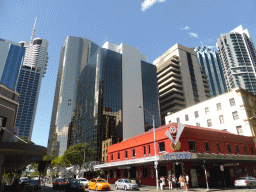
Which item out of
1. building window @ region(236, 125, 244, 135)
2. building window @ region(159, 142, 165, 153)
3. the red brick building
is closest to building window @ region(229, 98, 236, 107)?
building window @ region(236, 125, 244, 135)

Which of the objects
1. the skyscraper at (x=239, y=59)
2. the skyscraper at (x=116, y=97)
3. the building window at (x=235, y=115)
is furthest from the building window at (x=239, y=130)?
the skyscraper at (x=239, y=59)

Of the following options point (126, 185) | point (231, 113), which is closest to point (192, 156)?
point (126, 185)

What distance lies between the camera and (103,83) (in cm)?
9206

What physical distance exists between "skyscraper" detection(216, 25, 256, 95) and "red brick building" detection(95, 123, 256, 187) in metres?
139

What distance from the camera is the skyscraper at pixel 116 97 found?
85.2 meters

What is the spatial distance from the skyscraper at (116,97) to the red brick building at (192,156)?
43960 millimetres

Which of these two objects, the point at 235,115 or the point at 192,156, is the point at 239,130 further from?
the point at 192,156

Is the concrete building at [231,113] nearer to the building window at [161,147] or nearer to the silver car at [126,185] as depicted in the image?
the building window at [161,147]

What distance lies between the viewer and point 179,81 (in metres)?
104

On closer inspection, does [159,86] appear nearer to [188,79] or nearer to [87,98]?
[188,79]

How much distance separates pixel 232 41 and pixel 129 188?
603ft

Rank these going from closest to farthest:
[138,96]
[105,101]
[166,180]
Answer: [166,180] → [105,101] → [138,96]

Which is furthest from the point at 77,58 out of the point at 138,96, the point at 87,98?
the point at 138,96

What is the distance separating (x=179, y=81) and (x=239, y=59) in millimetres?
94455
